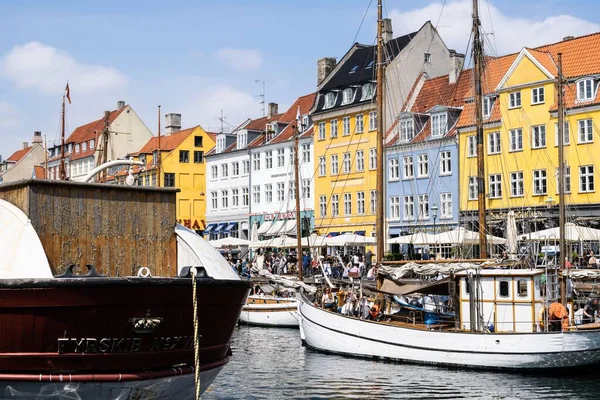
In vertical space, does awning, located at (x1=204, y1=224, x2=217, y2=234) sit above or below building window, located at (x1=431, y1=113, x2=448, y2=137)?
below

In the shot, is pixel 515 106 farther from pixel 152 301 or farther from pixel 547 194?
pixel 152 301

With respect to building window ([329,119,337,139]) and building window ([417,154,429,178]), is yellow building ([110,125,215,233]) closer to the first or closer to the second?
building window ([329,119,337,139])

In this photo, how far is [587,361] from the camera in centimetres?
2444

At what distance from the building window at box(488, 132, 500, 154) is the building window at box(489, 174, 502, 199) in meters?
1.47

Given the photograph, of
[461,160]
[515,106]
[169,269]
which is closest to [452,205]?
[461,160]

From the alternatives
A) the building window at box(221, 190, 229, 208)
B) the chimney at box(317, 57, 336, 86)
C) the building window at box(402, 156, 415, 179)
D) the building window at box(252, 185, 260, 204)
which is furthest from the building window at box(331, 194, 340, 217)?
the building window at box(221, 190, 229, 208)

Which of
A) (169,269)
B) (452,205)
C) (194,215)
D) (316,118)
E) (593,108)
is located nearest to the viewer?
(169,269)

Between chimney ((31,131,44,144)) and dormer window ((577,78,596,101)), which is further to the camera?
chimney ((31,131,44,144))

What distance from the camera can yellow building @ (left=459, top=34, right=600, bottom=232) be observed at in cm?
4738

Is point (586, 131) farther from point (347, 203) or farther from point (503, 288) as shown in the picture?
point (503, 288)

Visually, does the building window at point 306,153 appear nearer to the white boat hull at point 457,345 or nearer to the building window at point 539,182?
the building window at point 539,182

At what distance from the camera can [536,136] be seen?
50.2 metres

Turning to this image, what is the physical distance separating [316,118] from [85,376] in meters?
54.7

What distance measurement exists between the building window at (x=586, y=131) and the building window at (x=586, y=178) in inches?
56.4
